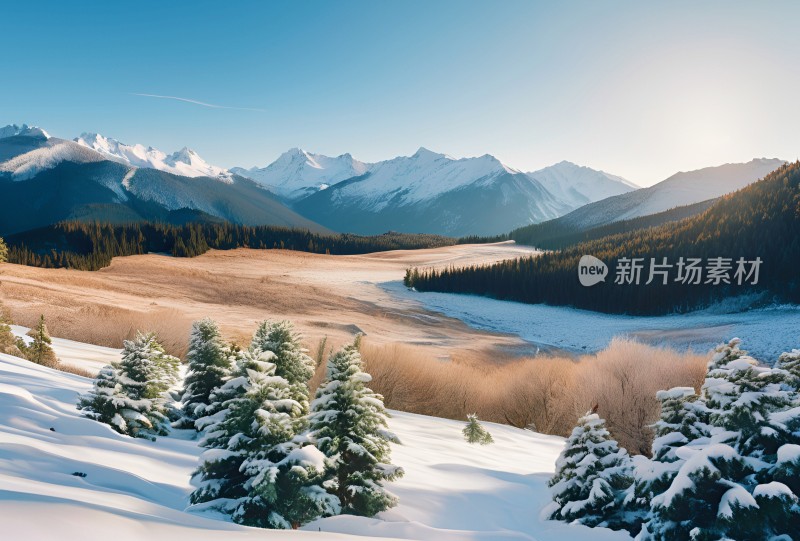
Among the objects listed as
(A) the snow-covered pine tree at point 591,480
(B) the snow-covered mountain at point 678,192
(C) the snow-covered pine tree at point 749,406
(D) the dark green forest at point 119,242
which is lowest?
(A) the snow-covered pine tree at point 591,480

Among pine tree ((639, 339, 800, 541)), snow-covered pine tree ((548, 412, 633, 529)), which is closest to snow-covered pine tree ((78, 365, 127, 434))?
snow-covered pine tree ((548, 412, 633, 529))

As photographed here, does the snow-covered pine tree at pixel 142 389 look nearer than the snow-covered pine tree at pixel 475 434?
Yes

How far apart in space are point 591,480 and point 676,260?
7440cm

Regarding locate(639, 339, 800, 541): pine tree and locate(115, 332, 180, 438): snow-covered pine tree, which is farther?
locate(115, 332, 180, 438): snow-covered pine tree

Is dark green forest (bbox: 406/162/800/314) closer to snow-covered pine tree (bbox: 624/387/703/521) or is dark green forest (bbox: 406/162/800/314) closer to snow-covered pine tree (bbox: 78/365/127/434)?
snow-covered pine tree (bbox: 624/387/703/521)

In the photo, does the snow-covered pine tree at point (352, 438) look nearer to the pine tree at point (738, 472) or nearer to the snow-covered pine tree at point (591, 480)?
the snow-covered pine tree at point (591, 480)

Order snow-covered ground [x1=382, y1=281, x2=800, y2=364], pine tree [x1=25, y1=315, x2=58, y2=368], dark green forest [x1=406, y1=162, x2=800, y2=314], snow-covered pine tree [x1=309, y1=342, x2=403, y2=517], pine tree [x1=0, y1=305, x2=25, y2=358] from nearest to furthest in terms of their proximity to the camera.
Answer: snow-covered pine tree [x1=309, y1=342, x2=403, y2=517] < pine tree [x1=25, y1=315, x2=58, y2=368] < pine tree [x1=0, y1=305, x2=25, y2=358] < snow-covered ground [x1=382, y1=281, x2=800, y2=364] < dark green forest [x1=406, y1=162, x2=800, y2=314]

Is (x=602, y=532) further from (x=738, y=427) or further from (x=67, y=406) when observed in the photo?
(x=67, y=406)

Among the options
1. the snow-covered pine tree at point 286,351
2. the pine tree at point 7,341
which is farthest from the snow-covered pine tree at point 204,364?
the pine tree at point 7,341

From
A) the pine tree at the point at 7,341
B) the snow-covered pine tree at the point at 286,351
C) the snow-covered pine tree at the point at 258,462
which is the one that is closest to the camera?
the snow-covered pine tree at the point at 258,462

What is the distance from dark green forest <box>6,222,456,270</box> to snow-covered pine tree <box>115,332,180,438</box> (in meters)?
72.6

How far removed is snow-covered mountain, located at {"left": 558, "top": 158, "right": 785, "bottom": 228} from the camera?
15875 cm

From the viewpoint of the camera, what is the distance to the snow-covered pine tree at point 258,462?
21.6 feet

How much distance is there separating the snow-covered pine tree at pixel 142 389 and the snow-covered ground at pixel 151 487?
632 mm
